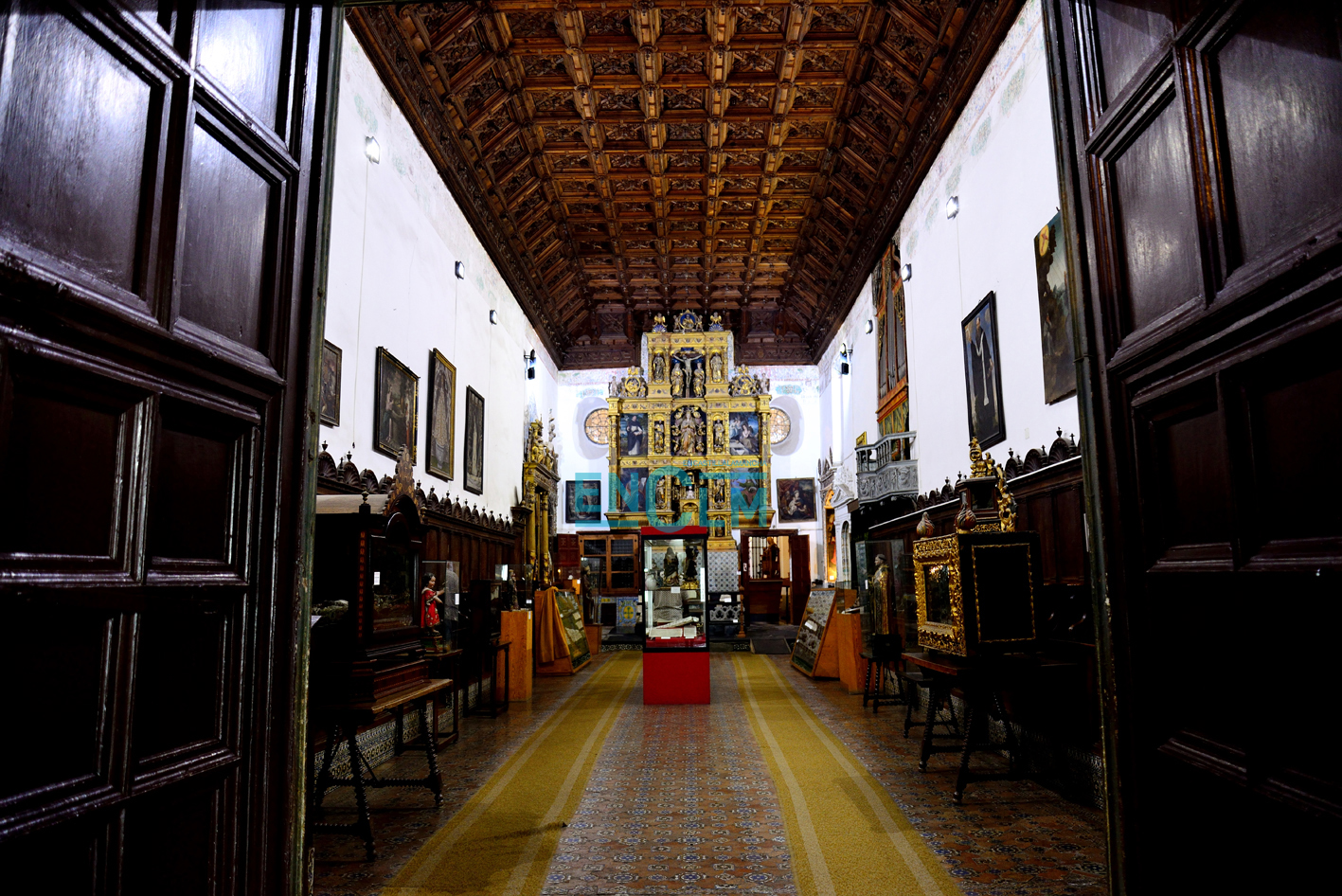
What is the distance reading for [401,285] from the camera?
9.28m

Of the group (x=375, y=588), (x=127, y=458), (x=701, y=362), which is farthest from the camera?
(x=701, y=362)

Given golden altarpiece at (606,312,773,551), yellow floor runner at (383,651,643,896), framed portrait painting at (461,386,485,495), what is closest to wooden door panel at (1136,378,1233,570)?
yellow floor runner at (383,651,643,896)

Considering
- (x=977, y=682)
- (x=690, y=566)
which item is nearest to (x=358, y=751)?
(x=977, y=682)

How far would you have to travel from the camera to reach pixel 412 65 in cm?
928

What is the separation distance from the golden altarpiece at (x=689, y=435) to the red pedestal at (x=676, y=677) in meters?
11.3

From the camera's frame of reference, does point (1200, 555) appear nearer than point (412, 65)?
Yes

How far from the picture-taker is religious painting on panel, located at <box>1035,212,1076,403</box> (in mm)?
6668

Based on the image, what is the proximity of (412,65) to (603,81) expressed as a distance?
2.81 m

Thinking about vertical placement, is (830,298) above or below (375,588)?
above

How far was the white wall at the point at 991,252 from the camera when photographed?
7.26m

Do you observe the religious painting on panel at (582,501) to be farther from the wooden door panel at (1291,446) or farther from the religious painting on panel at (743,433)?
the wooden door panel at (1291,446)

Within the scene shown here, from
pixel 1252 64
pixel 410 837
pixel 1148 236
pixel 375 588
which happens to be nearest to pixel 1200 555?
pixel 1148 236

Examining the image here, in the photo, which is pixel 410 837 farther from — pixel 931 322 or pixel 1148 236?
pixel 931 322

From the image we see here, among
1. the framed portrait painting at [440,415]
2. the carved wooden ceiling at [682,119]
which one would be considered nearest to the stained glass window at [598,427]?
the carved wooden ceiling at [682,119]
